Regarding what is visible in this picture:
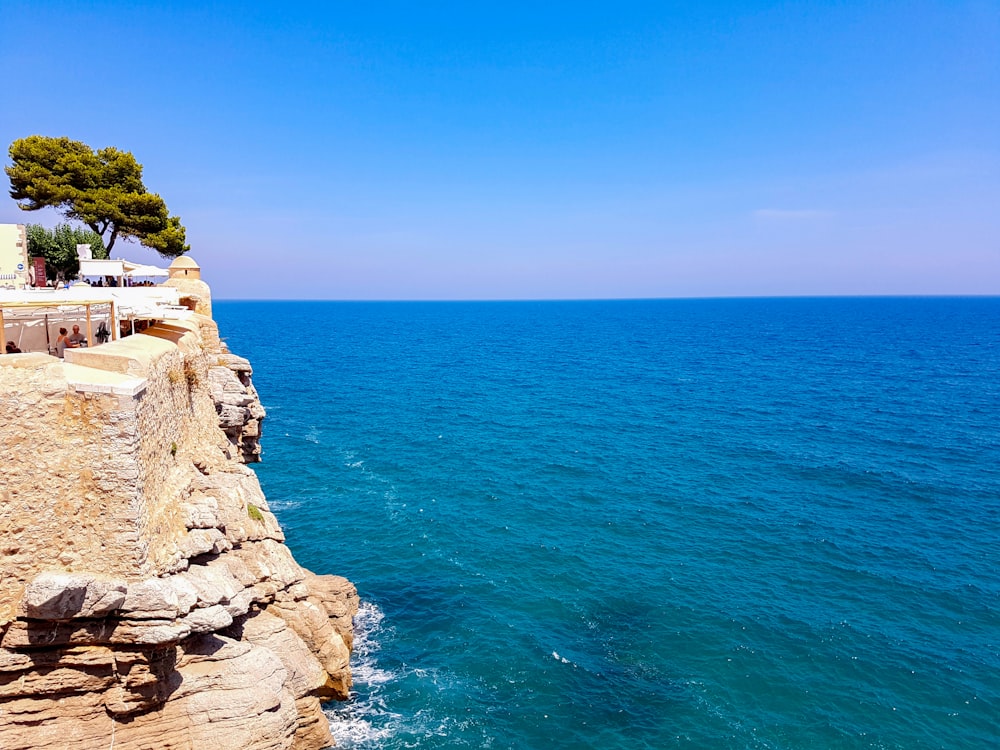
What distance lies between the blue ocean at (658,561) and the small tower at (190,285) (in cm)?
1563

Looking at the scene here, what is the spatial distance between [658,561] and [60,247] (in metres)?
44.1

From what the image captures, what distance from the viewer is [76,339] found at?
22641 mm

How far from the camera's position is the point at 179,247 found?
47281 millimetres

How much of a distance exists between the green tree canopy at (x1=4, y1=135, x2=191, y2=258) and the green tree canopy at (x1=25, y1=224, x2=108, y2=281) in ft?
5.04

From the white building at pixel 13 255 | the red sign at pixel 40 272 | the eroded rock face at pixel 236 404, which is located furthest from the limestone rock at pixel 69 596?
the red sign at pixel 40 272

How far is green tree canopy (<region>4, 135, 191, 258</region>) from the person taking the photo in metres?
40.0

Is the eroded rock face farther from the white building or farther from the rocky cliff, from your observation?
the rocky cliff

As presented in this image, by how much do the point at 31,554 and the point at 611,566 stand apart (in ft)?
96.5

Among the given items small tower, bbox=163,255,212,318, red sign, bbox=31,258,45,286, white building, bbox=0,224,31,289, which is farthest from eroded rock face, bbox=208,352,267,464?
white building, bbox=0,224,31,289

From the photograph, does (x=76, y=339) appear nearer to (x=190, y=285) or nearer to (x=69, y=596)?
(x=69, y=596)

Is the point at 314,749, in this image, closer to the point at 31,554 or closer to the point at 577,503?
the point at 31,554

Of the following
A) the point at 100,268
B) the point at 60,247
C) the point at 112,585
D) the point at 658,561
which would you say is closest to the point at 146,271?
the point at 100,268

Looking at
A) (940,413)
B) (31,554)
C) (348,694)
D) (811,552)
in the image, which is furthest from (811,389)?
(31,554)

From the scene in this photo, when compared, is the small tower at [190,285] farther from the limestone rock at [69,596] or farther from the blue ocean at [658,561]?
the limestone rock at [69,596]
